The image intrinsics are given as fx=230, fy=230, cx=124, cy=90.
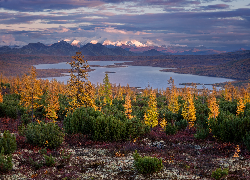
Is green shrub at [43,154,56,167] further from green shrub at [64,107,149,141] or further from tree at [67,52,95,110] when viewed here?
tree at [67,52,95,110]

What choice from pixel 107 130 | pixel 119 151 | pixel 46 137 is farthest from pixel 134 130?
pixel 46 137


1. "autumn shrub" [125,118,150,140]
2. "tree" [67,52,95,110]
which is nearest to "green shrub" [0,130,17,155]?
"autumn shrub" [125,118,150,140]

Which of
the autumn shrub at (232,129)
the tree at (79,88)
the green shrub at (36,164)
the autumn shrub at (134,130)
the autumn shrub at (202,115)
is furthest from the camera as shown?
the autumn shrub at (202,115)

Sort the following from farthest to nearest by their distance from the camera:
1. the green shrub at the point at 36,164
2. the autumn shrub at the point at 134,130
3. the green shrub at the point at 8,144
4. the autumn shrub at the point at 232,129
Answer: the autumn shrub at the point at 134,130, the autumn shrub at the point at 232,129, the green shrub at the point at 8,144, the green shrub at the point at 36,164

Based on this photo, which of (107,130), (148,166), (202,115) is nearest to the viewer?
(148,166)

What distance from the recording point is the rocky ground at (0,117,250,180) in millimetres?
8469

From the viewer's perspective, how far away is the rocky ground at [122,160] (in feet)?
27.8

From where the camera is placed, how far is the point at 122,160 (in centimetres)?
1016

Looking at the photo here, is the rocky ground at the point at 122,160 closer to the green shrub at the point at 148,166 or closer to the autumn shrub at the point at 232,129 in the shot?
the green shrub at the point at 148,166

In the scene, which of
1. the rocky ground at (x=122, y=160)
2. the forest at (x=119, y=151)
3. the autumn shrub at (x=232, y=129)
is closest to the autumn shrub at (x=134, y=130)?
the forest at (x=119, y=151)

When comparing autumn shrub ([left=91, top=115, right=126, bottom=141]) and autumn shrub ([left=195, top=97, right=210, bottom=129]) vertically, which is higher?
autumn shrub ([left=91, top=115, right=126, bottom=141])

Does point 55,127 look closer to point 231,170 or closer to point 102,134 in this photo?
point 102,134

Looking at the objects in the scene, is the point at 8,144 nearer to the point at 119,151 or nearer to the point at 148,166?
the point at 119,151

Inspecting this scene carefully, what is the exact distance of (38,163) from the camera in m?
9.34
